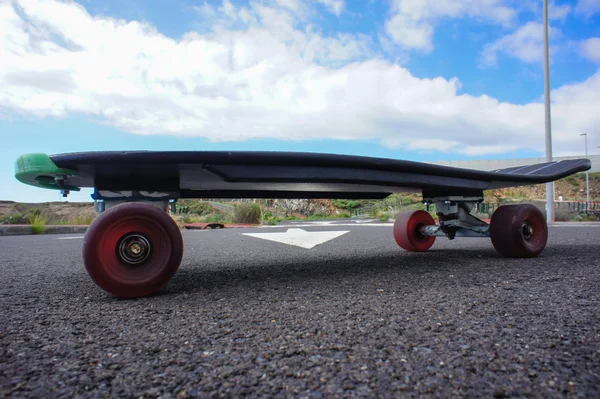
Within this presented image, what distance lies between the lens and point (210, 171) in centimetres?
219

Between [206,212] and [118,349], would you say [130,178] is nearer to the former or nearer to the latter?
[118,349]

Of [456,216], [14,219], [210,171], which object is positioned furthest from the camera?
[14,219]

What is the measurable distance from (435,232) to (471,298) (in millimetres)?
2056

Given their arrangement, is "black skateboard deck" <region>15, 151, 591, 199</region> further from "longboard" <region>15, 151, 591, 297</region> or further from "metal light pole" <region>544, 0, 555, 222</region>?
"metal light pole" <region>544, 0, 555, 222</region>

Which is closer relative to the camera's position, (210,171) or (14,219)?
(210,171)

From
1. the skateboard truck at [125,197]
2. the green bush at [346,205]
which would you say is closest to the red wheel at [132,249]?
the skateboard truck at [125,197]

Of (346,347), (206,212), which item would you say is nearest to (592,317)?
(346,347)

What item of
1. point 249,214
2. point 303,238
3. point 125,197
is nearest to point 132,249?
point 125,197

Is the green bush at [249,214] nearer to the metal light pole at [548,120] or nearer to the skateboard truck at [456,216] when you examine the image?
the metal light pole at [548,120]

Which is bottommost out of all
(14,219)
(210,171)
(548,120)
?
(14,219)

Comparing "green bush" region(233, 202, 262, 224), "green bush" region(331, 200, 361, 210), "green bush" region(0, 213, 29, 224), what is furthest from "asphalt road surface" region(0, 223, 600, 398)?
"green bush" region(331, 200, 361, 210)

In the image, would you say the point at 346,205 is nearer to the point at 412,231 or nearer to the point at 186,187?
the point at 412,231

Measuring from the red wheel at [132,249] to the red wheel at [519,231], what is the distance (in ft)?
8.68

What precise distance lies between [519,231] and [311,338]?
101 inches
